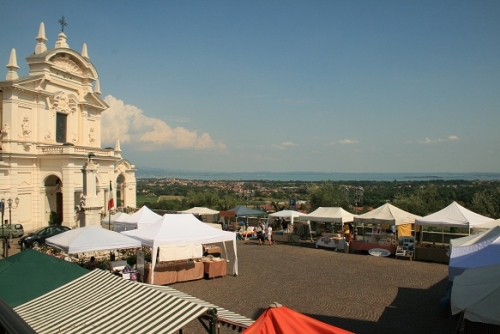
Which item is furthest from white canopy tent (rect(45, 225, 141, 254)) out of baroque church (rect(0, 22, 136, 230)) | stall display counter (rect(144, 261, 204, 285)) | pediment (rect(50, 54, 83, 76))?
pediment (rect(50, 54, 83, 76))

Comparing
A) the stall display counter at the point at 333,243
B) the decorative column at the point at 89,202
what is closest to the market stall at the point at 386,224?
the stall display counter at the point at 333,243

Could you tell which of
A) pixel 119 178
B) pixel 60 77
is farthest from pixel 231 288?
pixel 119 178

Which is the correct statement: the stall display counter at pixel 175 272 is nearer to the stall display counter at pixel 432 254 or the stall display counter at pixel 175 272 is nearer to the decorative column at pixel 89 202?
the decorative column at pixel 89 202

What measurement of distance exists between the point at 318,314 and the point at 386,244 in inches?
471

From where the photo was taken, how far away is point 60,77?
122ft

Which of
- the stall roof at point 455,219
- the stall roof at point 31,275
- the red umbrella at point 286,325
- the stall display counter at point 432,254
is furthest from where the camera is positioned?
the stall roof at point 455,219

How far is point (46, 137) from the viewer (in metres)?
35.6

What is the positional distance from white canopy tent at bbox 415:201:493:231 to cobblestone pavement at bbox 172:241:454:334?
2287mm

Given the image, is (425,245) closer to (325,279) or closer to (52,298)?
(325,279)

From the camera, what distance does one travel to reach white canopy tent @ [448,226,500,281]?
10344 mm

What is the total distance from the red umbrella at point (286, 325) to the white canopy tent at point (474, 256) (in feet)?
24.0

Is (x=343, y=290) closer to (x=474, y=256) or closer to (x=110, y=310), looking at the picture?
(x=474, y=256)

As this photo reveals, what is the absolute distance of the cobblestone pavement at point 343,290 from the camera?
11.0 meters

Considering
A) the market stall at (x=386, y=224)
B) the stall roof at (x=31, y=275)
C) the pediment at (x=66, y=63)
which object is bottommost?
the market stall at (x=386, y=224)
